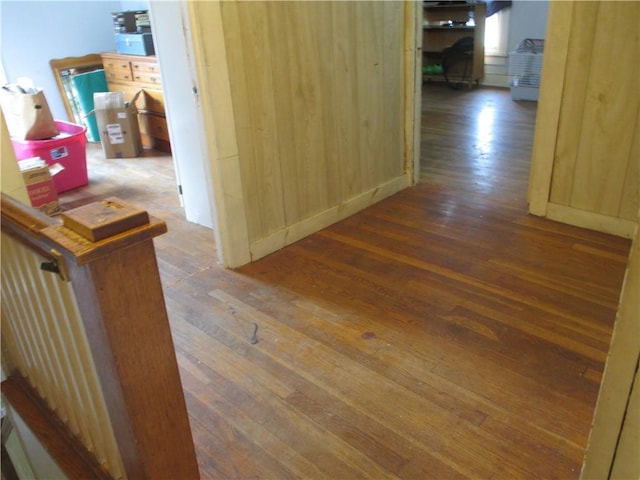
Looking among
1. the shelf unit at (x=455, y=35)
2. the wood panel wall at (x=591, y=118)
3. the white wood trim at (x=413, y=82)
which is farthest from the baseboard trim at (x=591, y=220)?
the shelf unit at (x=455, y=35)

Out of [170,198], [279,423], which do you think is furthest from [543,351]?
[170,198]

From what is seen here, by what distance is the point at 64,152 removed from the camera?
3855 millimetres

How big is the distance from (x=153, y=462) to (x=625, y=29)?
8.77ft

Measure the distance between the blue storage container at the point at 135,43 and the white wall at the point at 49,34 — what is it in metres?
0.75

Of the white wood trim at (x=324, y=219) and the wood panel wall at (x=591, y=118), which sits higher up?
the wood panel wall at (x=591, y=118)

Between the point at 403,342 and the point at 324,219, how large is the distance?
1.16 metres

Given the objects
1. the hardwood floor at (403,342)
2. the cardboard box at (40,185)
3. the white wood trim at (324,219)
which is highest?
the cardboard box at (40,185)

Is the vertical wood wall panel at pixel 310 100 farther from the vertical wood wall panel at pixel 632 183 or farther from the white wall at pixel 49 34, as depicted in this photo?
the white wall at pixel 49 34

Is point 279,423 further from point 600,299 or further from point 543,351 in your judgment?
point 600,299

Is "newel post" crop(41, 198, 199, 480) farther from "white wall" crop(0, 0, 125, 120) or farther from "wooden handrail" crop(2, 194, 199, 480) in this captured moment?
"white wall" crop(0, 0, 125, 120)

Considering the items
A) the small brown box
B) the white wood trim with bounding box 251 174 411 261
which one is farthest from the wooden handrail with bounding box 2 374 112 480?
the white wood trim with bounding box 251 174 411 261

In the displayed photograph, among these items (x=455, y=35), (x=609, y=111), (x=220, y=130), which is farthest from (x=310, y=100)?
(x=455, y=35)

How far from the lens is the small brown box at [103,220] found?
3.28 ft

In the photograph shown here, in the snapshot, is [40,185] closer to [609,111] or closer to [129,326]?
[129,326]
